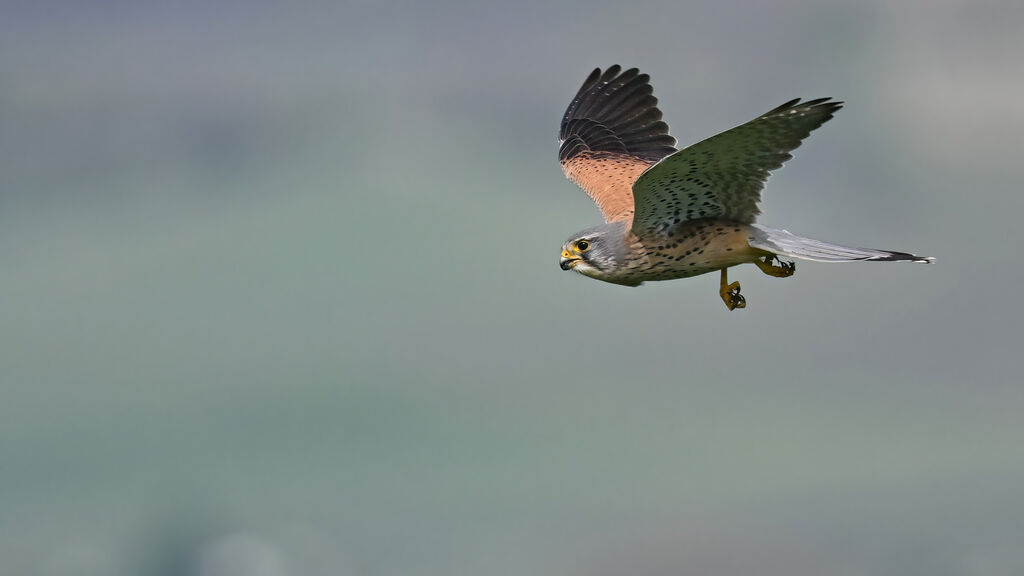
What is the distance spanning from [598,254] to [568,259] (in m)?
0.35

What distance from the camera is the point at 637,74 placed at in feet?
59.4

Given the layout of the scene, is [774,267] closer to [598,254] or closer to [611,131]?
[598,254]

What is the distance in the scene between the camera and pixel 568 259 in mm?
13664

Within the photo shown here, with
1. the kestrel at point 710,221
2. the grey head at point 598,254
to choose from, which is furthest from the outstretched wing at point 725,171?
the grey head at point 598,254

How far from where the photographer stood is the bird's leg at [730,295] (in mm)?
13734

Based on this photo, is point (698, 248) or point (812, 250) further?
point (698, 248)

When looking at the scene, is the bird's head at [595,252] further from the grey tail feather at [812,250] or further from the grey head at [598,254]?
the grey tail feather at [812,250]

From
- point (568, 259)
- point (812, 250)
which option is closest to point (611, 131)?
point (568, 259)

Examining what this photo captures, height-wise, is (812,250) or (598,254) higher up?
(598,254)

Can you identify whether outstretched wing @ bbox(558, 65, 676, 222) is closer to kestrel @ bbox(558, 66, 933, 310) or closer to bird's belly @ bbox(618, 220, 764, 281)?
kestrel @ bbox(558, 66, 933, 310)

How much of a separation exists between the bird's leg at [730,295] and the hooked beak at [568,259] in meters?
1.62

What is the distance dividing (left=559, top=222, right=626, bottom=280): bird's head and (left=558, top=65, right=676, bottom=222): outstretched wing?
3.16 m

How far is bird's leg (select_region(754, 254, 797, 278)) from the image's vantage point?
13344 mm

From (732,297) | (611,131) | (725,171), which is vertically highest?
(611,131)
